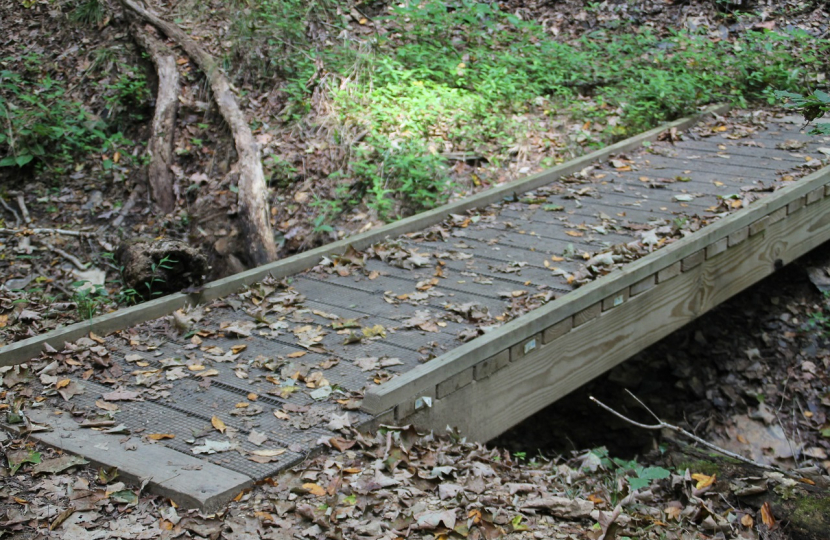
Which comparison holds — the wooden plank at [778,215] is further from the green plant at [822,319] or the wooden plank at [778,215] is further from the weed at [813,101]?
the weed at [813,101]

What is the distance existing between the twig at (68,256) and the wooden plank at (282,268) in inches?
94.2

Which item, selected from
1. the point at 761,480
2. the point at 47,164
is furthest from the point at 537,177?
the point at 47,164

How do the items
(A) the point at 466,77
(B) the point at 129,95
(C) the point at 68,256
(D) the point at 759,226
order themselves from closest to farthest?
(D) the point at 759,226 < (C) the point at 68,256 < (B) the point at 129,95 < (A) the point at 466,77

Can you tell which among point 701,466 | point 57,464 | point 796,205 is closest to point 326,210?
point 796,205

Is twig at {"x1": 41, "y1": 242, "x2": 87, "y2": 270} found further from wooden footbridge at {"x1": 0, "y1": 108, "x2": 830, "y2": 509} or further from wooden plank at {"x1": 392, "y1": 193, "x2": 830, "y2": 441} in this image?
wooden plank at {"x1": 392, "y1": 193, "x2": 830, "y2": 441}

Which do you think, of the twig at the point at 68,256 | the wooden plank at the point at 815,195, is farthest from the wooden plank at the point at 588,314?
the twig at the point at 68,256

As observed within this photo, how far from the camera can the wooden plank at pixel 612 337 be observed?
4.35 m

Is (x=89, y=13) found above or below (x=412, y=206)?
above

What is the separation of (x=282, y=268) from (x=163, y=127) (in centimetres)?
396

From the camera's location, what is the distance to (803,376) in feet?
22.5

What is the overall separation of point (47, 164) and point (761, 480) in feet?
25.5

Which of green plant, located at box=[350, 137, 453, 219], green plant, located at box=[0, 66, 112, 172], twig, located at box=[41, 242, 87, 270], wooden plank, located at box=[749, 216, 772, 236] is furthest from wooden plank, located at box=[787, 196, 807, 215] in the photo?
green plant, located at box=[0, 66, 112, 172]

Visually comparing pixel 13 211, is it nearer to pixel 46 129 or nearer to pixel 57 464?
pixel 46 129

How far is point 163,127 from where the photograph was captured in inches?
344
